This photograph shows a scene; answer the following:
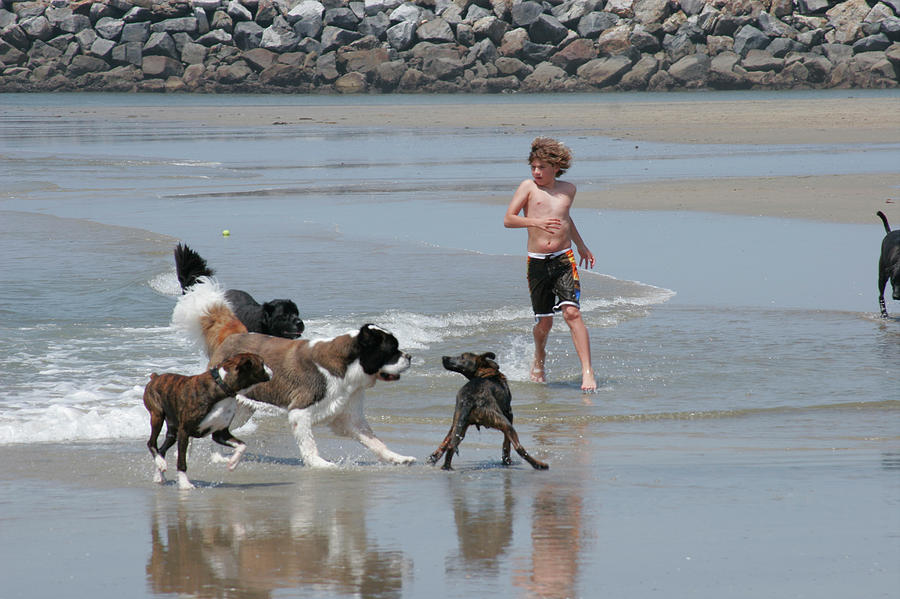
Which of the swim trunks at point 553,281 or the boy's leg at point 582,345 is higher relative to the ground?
the swim trunks at point 553,281

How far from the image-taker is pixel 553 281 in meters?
8.70

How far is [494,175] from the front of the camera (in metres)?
22.9

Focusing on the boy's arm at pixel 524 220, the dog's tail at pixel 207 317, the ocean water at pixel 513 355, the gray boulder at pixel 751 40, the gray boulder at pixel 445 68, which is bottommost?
the gray boulder at pixel 445 68

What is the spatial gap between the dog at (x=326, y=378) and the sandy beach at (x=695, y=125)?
10.9 meters

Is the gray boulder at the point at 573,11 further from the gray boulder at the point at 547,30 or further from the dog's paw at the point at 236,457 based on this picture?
the dog's paw at the point at 236,457

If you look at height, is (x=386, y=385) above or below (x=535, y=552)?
below

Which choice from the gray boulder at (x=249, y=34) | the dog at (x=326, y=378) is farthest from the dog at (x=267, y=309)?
the gray boulder at (x=249, y=34)

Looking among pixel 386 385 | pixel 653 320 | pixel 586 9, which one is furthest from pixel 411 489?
pixel 586 9

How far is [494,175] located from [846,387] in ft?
49.8

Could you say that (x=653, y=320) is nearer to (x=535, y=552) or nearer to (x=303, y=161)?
(x=535, y=552)

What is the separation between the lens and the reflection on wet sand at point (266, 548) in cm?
428

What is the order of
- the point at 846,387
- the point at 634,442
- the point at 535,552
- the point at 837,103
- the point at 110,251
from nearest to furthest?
the point at 535,552 < the point at 634,442 < the point at 846,387 < the point at 110,251 < the point at 837,103

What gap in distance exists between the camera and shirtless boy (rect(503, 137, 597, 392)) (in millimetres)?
8500

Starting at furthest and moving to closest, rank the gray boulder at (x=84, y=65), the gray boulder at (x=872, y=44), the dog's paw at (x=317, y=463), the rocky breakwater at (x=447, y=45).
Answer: the gray boulder at (x=84, y=65)
the rocky breakwater at (x=447, y=45)
the gray boulder at (x=872, y=44)
the dog's paw at (x=317, y=463)
